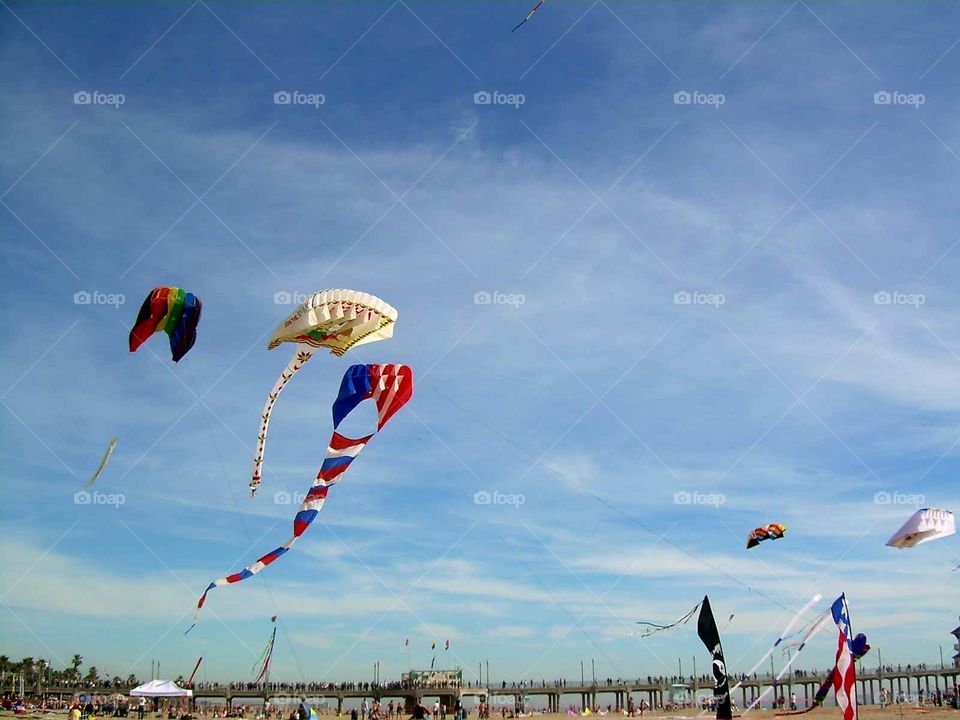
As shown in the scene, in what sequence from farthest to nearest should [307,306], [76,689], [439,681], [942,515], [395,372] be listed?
[76,689], [439,681], [942,515], [395,372], [307,306]

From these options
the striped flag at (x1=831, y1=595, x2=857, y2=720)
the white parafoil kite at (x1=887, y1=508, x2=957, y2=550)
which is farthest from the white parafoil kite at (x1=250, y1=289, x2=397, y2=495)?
the white parafoil kite at (x1=887, y1=508, x2=957, y2=550)

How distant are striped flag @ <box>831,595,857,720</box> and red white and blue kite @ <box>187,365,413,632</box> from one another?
51.8 ft

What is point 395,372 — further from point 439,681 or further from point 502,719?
point 439,681

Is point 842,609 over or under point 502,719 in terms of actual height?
over

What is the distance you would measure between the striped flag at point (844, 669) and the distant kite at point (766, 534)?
25.4 metres

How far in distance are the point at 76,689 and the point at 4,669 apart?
109 feet

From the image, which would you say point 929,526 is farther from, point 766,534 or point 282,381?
point 282,381

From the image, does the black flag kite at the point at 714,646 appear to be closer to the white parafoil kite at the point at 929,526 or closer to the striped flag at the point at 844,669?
the striped flag at the point at 844,669

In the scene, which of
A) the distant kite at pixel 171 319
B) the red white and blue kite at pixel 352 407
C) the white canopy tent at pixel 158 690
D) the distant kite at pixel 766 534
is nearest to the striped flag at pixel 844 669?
the red white and blue kite at pixel 352 407

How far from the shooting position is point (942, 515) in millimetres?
35094

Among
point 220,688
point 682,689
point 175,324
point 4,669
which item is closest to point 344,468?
point 175,324

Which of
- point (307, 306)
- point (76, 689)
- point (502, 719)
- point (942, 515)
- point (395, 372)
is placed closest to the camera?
point (307, 306)

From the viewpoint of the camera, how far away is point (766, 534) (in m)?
40.1

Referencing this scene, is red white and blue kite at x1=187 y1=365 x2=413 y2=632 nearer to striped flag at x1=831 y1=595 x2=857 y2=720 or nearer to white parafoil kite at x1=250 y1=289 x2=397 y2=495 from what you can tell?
white parafoil kite at x1=250 y1=289 x2=397 y2=495
